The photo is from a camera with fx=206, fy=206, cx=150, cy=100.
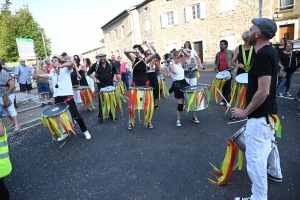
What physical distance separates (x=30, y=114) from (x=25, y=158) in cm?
372

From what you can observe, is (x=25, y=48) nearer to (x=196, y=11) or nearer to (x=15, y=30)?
(x=196, y=11)

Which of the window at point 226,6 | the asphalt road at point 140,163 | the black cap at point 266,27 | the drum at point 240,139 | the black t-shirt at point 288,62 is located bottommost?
the asphalt road at point 140,163

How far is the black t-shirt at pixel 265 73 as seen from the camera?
5.99 feet

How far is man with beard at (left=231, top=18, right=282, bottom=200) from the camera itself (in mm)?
1846

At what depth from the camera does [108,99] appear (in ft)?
17.2

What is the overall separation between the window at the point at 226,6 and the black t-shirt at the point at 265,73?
17009mm

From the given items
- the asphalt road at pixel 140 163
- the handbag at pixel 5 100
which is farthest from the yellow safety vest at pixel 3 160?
the handbag at pixel 5 100

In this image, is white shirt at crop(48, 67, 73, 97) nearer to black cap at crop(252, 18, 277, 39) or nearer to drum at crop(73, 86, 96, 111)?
drum at crop(73, 86, 96, 111)

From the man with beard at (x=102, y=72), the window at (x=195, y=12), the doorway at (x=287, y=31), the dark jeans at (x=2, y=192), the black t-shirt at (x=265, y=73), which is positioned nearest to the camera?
the black t-shirt at (x=265, y=73)

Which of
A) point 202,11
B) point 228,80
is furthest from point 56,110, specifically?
point 202,11

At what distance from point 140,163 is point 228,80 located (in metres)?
3.32

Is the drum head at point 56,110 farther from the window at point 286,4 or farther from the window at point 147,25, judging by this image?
the window at point 147,25

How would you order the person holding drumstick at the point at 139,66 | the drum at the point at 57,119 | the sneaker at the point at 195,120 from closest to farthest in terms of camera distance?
the drum at the point at 57,119, the person holding drumstick at the point at 139,66, the sneaker at the point at 195,120

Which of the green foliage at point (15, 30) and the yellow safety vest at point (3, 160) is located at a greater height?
the green foliage at point (15, 30)
